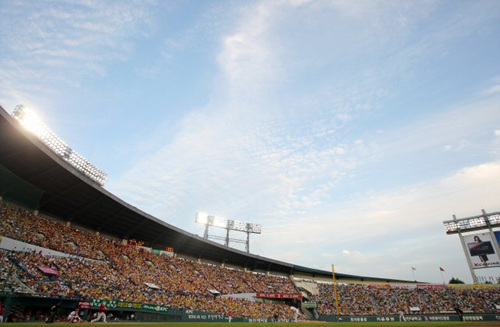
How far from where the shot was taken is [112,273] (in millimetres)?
36969

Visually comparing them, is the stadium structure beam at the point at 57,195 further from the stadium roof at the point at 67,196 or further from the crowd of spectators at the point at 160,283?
the crowd of spectators at the point at 160,283

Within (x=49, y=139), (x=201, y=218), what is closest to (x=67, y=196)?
(x=49, y=139)

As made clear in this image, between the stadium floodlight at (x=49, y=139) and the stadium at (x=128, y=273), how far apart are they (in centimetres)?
47

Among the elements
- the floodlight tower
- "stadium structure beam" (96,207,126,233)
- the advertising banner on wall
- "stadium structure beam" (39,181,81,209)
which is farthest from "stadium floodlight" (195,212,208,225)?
the advertising banner on wall

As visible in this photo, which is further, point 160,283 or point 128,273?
point 160,283

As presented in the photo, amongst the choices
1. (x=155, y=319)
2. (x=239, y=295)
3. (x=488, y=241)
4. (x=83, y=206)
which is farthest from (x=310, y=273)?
(x=83, y=206)

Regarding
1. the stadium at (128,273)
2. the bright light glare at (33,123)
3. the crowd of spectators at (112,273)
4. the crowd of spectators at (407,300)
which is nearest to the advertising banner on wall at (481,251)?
the stadium at (128,273)

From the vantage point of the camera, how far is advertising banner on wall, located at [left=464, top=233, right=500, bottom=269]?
59.0 m

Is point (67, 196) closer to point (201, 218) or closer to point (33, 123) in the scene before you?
point (33, 123)

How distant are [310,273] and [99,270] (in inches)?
1949

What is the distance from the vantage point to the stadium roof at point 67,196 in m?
27.6

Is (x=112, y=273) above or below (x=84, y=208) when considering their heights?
below

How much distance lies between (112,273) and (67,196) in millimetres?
10710

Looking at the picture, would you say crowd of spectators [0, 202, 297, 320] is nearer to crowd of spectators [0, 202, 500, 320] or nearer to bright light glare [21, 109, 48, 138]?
crowd of spectators [0, 202, 500, 320]
